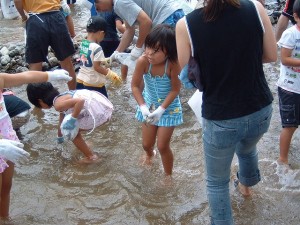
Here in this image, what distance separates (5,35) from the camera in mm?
7656

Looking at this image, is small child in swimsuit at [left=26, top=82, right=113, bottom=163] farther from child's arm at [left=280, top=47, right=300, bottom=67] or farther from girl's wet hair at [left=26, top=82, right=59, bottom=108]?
child's arm at [left=280, top=47, right=300, bottom=67]

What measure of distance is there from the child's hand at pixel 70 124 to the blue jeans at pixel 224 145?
1.48 m

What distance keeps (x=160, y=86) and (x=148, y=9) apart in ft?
3.90

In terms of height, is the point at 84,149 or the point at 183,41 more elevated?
the point at 183,41

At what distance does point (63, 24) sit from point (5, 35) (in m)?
3.55

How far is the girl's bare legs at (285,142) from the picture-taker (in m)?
3.21

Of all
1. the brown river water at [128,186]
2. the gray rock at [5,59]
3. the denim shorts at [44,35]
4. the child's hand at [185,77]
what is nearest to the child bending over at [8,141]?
the brown river water at [128,186]

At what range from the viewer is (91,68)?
4.09m

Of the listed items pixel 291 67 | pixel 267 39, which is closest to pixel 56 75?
pixel 267 39

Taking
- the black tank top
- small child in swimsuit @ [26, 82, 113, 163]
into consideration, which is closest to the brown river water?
small child in swimsuit @ [26, 82, 113, 163]

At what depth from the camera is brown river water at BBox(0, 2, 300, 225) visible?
9.84 ft

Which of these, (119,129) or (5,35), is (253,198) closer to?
(119,129)

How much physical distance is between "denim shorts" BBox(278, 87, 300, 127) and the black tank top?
3.10 ft

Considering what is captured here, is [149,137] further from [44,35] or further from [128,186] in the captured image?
[44,35]
